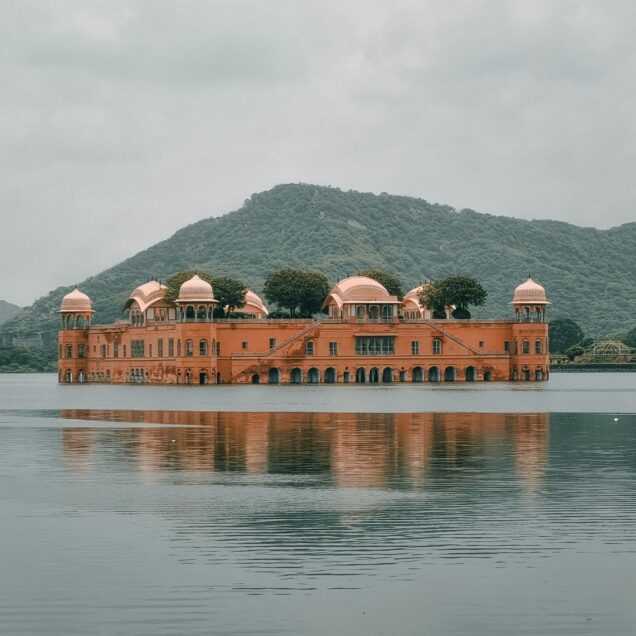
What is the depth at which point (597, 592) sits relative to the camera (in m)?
16.8

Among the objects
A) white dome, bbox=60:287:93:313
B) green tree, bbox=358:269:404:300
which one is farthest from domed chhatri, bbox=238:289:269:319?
white dome, bbox=60:287:93:313

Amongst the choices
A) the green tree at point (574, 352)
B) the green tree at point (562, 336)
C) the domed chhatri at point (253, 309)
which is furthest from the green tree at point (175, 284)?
the green tree at point (562, 336)

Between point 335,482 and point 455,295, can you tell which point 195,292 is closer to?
point 455,295

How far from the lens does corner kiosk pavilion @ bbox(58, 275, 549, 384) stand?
12169 centimetres

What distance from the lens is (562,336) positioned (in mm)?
188250

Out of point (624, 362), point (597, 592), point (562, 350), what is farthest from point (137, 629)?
point (562, 350)

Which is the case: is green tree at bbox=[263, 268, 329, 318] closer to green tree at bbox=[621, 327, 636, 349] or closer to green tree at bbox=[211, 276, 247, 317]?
green tree at bbox=[211, 276, 247, 317]

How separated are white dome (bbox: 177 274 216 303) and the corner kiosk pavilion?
8cm

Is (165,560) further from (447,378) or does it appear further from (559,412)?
(447,378)

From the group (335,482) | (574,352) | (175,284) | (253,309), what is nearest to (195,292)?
(175,284)

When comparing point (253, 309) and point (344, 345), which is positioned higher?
point (253, 309)

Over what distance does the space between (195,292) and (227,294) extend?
1252cm

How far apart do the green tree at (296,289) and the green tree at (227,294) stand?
2731 millimetres

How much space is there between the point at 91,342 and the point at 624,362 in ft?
219
